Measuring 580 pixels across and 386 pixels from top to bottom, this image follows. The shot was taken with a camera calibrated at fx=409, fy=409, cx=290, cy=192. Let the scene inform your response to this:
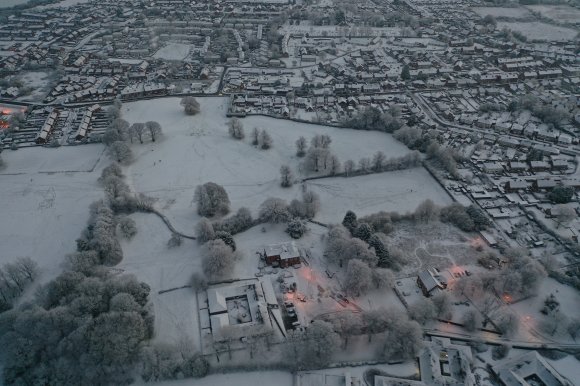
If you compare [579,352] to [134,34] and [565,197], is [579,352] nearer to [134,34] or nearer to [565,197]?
[565,197]

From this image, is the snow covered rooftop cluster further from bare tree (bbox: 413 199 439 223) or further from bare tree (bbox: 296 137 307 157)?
bare tree (bbox: 296 137 307 157)

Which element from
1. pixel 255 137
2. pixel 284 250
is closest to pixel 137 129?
pixel 255 137

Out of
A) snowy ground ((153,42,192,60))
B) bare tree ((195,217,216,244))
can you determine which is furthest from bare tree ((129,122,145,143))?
snowy ground ((153,42,192,60))

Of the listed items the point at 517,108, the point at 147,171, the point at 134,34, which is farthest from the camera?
the point at 134,34

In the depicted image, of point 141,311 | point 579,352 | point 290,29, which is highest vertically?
point 290,29

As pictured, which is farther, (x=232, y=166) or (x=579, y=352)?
(x=232, y=166)

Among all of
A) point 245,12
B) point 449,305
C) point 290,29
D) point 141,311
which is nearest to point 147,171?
point 141,311

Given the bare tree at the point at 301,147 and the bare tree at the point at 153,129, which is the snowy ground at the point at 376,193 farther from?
the bare tree at the point at 153,129
